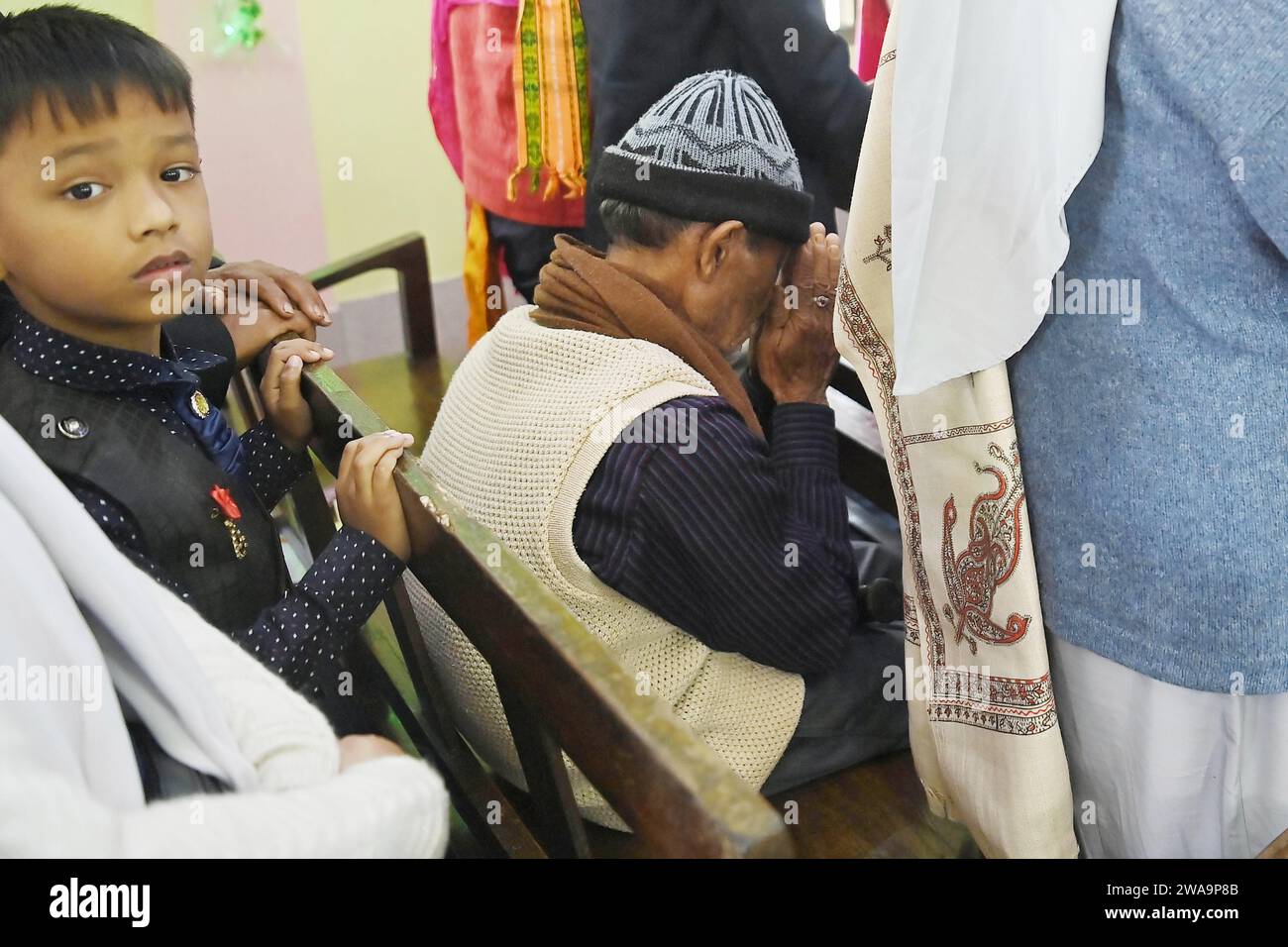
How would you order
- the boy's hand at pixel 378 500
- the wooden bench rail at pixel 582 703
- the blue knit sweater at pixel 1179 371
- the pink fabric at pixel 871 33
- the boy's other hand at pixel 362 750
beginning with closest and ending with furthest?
the wooden bench rail at pixel 582 703
the boy's other hand at pixel 362 750
the blue knit sweater at pixel 1179 371
the boy's hand at pixel 378 500
the pink fabric at pixel 871 33

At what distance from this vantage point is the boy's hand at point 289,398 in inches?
49.1

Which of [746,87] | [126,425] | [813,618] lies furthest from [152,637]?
[746,87]

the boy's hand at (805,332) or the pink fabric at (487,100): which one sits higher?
the pink fabric at (487,100)

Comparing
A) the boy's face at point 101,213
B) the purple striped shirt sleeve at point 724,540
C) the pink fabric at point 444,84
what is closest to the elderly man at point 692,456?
the purple striped shirt sleeve at point 724,540

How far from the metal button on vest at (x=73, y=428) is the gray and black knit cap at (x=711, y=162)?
26.5 inches

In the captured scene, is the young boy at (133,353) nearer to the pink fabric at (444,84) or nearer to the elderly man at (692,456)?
the elderly man at (692,456)

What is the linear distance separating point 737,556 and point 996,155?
0.47 m

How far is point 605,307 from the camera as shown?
133 centimetres

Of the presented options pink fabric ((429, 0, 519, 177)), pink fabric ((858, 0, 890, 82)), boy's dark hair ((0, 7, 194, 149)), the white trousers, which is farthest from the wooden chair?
pink fabric ((429, 0, 519, 177))

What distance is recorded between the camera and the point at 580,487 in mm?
1150

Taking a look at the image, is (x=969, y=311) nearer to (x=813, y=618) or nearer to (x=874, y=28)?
(x=813, y=618)

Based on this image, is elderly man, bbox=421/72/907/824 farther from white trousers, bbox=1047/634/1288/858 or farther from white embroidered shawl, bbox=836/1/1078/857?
white trousers, bbox=1047/634/1288/858

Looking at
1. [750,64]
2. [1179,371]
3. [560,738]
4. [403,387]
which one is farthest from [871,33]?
[560,738]

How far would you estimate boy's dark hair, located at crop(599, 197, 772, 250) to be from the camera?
1.36 m
